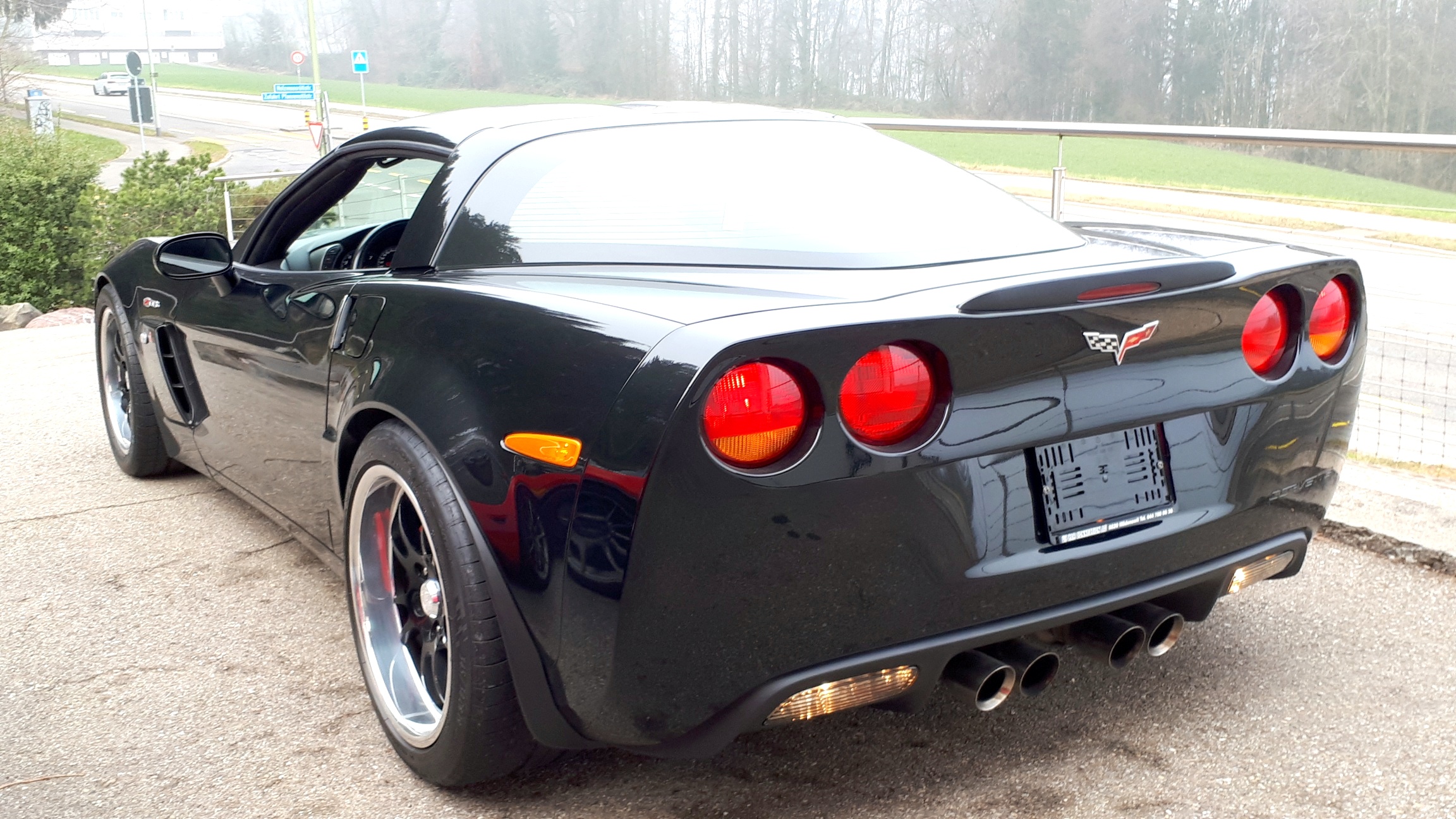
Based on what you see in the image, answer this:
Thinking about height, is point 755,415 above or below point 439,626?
above

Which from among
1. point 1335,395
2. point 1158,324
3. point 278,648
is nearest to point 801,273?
point 1158,324

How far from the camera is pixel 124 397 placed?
15.0 feet

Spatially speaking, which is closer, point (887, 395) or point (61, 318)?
point (887, 395)

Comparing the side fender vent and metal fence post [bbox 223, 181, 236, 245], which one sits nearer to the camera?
the side fender vent

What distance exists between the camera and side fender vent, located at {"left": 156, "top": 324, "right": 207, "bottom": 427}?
372cm

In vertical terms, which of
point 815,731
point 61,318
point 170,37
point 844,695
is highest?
point 170,37

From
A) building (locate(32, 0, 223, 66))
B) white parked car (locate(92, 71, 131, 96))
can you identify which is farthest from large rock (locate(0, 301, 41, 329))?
building (locate(32, 0, 223, 66))

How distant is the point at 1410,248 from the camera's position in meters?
4.13

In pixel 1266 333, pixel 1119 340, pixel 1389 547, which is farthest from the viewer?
pixel 1389 547

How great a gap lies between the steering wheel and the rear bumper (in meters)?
1.78

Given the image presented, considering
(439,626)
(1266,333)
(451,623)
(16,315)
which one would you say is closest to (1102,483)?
(1266,333)

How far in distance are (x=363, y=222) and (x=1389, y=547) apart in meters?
3.04

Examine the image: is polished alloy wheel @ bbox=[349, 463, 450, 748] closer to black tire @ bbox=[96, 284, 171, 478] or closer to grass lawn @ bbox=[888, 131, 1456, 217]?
black tire @ bbox=[96, 284, 171, 478]

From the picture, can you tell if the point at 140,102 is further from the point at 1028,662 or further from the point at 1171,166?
the point at 1028,662
